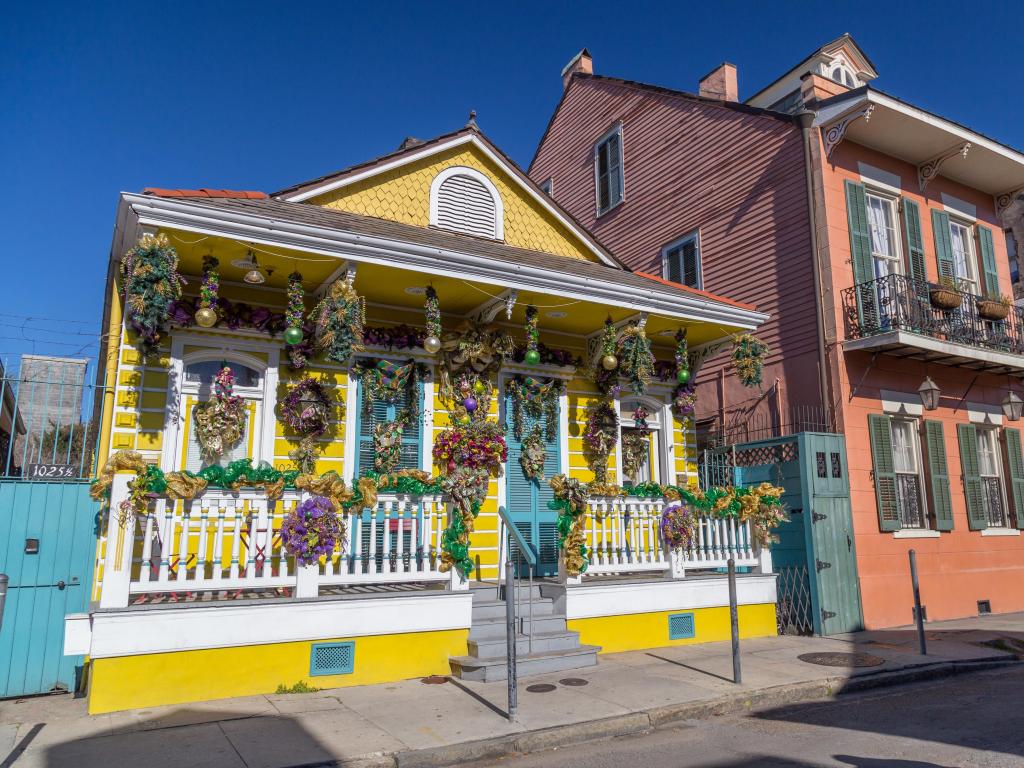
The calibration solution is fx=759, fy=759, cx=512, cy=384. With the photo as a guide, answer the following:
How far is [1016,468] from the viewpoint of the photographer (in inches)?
563

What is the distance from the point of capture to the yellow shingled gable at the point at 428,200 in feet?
34.8

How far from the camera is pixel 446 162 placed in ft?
37.6

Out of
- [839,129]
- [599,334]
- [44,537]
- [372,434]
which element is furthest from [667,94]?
[44,537]

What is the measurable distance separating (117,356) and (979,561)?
13.7 m

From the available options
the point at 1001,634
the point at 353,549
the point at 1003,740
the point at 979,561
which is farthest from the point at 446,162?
the point at 979,561

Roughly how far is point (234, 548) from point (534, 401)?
4.69 m

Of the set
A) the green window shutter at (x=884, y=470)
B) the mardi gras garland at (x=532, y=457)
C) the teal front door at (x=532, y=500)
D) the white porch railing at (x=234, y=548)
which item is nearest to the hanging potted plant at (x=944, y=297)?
the green window shutter at (x=884, y=470)

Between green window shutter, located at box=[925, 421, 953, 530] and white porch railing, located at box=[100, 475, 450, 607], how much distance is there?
892 centimetres

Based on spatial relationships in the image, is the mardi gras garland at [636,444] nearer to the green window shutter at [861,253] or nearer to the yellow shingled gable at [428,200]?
the yellow shingled gable at [428,200]

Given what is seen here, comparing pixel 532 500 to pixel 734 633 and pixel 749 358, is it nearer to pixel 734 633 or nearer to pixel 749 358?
pixel 749 358

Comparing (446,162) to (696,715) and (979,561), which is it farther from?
(979,561)

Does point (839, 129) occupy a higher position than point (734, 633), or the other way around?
point (839, 129)

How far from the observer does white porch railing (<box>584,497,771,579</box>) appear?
9305 mm

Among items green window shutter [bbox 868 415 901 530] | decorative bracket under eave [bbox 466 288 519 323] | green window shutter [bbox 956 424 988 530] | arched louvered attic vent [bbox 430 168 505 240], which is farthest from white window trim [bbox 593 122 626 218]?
decorative bracket under eave [bbox 466 288 519 323]
